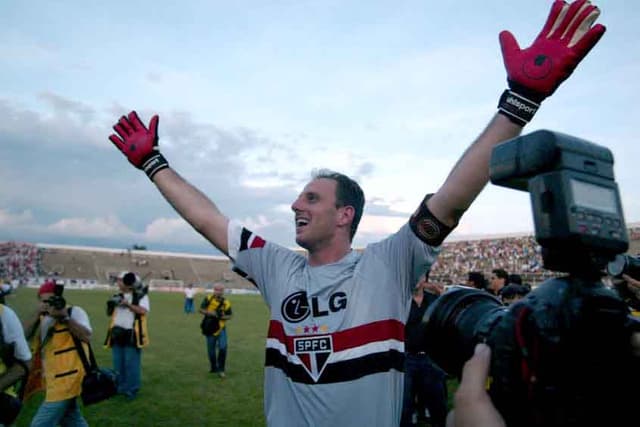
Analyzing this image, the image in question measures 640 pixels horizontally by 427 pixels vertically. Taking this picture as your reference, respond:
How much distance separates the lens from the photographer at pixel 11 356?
416 centimetres

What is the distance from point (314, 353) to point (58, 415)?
445 cm

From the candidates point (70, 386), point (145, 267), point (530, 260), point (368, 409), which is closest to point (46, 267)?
point (145, 267)

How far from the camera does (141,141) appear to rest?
117 inches

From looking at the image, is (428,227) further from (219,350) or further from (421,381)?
(219,350)

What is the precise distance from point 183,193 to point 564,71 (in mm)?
2064

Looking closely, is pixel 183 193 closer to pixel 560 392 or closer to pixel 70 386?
pixel 560 392

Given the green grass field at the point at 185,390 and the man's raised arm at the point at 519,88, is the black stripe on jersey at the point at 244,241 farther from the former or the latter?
the green grass field at the point at 185,390

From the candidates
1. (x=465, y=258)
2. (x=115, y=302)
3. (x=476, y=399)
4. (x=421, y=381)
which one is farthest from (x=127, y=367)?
(x=465, y=258)

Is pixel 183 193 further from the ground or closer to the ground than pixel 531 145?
further from the ground

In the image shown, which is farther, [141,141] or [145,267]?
[145,267]

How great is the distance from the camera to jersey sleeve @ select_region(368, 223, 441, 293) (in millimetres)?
2303

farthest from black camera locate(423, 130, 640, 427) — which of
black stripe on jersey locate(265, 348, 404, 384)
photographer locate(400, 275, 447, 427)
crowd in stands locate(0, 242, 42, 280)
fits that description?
crowd in stands locate(0, 242, 42, 280)

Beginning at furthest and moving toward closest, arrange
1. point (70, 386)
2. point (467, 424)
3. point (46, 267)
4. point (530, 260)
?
point (46, 267)
point (530, 260)
point (70, 386)
point (467, 424)

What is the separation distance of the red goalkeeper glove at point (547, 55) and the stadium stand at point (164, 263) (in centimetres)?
3595
